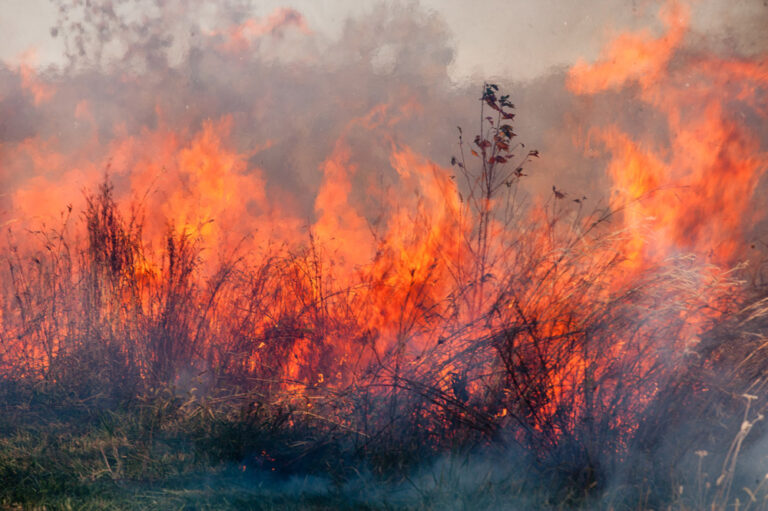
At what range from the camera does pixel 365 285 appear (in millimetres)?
4867

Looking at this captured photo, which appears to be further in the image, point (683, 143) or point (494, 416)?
point (683, 143)

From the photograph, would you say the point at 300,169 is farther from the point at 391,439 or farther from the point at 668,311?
the point at 668,311

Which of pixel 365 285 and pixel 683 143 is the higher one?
pixel 683 143

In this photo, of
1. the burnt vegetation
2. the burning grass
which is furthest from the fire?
the burning grass

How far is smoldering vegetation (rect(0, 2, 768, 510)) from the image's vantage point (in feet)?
10.0

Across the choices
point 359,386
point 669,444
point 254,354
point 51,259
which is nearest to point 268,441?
point 359,386

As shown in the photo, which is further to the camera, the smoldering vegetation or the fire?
the fire

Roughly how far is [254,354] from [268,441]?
114cm

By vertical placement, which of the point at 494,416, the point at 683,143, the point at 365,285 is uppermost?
the point at 683,143

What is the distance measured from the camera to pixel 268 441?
11.1 ft

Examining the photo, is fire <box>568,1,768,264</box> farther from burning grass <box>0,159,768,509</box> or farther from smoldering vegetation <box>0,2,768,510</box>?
burning grass <box>0,159,768,509</box>

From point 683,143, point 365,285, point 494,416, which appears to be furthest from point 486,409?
point 683,143

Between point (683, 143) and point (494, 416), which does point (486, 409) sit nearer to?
point (494, 416)

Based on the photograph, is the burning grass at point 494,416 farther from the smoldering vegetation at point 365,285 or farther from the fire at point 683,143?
the fire at point 683,143
